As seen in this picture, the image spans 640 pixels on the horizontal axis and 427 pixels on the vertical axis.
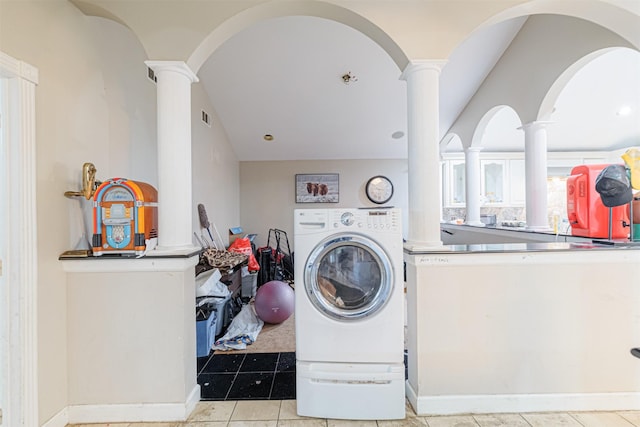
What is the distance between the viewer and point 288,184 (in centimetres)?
542

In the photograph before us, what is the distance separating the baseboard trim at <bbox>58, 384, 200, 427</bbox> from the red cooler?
296 cm

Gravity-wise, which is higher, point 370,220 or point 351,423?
point 370,220

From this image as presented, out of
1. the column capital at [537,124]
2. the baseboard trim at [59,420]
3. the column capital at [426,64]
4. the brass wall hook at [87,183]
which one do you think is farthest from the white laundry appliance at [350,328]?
the column capital at [537,124]

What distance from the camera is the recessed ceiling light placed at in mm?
4148

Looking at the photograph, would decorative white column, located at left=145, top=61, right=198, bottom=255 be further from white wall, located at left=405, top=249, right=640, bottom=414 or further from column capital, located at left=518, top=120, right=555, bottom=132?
column capital, located at left=518, top=120, right=555, bottom=132

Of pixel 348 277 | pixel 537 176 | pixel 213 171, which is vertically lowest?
pixel 348 277

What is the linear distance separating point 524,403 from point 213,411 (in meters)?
1.84

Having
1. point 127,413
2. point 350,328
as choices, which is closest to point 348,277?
point 350,328

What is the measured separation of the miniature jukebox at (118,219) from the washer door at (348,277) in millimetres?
1025

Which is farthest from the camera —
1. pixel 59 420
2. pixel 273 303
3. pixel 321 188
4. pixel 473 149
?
pixel 321 188

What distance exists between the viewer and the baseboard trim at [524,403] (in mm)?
1719

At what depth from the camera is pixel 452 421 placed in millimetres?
1663

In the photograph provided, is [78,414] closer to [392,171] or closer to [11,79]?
[11,79]

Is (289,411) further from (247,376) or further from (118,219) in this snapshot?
(118,219)
